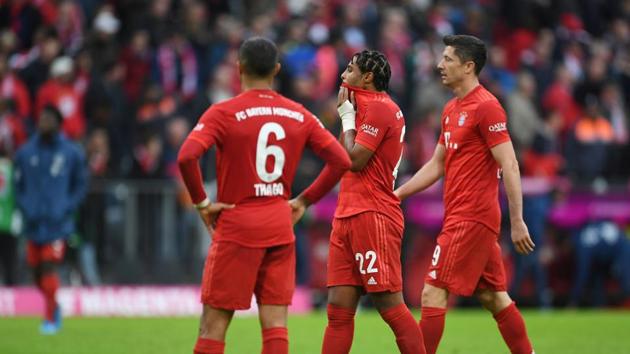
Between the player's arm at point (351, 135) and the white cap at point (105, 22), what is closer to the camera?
the player's arm at point (351, 135)

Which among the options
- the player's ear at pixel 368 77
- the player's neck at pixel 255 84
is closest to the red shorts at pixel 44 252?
the player's ear at pixel 368 77

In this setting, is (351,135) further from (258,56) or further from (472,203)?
(258,56)

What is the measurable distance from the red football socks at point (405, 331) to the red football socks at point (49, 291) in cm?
658

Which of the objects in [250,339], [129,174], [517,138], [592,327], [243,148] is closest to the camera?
[243,148]

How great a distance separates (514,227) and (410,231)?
32.2ft

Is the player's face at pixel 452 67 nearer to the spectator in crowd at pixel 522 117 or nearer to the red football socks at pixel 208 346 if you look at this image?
the red football socks at pixel 208 346

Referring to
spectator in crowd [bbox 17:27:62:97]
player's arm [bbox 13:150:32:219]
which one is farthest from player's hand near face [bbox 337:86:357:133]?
spectator in crowd [bbox 17:27:62:97]

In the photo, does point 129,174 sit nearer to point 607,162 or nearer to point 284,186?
point 607,162

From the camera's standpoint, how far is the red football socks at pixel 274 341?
27.2ft

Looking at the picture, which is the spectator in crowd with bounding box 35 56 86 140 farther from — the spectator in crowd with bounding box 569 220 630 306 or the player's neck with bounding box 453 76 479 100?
the player's neck with bounding box 453 76 479 100

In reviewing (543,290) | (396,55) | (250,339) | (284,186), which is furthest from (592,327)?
(284,186)

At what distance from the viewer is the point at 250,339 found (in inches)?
565

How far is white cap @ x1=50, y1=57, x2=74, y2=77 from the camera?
19156 millimetres

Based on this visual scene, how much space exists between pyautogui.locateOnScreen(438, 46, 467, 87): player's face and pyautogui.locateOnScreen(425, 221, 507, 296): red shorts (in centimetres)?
117
